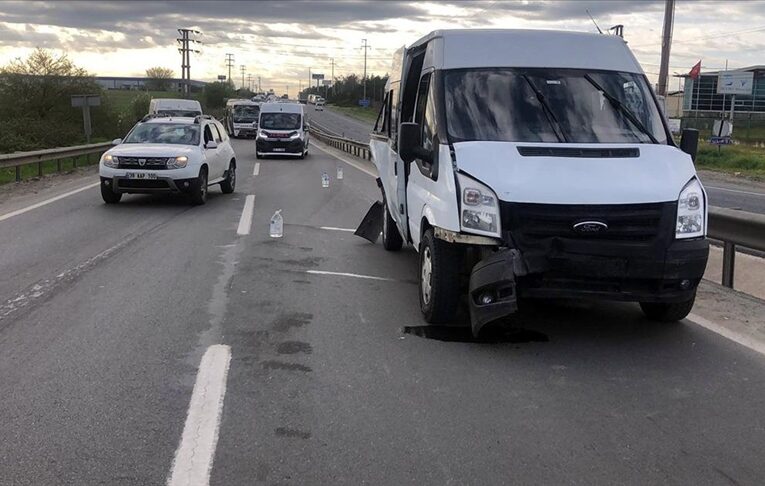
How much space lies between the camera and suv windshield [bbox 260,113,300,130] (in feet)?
109

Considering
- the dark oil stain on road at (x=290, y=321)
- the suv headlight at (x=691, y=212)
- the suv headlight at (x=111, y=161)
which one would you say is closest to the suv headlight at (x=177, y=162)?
the suv headlight at (x=111, y=161)

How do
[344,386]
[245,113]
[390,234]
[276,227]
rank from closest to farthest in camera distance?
[344,386] → [390,234] → [276,227] → [245,113]

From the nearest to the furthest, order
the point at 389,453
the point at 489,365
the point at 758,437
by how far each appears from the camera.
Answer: the point at 389,453, the point at 758,437, the point at 489,365

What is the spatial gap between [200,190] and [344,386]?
403 inches

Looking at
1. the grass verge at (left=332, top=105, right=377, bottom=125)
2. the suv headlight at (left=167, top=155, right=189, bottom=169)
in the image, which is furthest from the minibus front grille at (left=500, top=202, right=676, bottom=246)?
the grass verge at (left=332, top=105, right=377, bottom=125)

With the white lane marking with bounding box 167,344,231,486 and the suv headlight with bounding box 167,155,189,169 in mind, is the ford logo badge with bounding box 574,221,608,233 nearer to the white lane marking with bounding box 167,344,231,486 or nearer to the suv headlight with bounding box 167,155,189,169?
the white lane marking with bounding box 167,344,231,486

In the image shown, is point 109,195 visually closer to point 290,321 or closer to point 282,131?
point 290,321

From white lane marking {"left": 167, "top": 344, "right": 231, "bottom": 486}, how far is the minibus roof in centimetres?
336

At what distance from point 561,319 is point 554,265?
1.40 m

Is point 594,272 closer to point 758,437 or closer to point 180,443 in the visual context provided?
point 758,437

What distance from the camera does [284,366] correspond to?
16.8 feet

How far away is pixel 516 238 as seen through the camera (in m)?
5.33

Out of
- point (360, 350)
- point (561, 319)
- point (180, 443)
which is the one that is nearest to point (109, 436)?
point (180, 443)

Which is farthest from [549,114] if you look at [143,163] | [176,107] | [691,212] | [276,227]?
[176,107]
